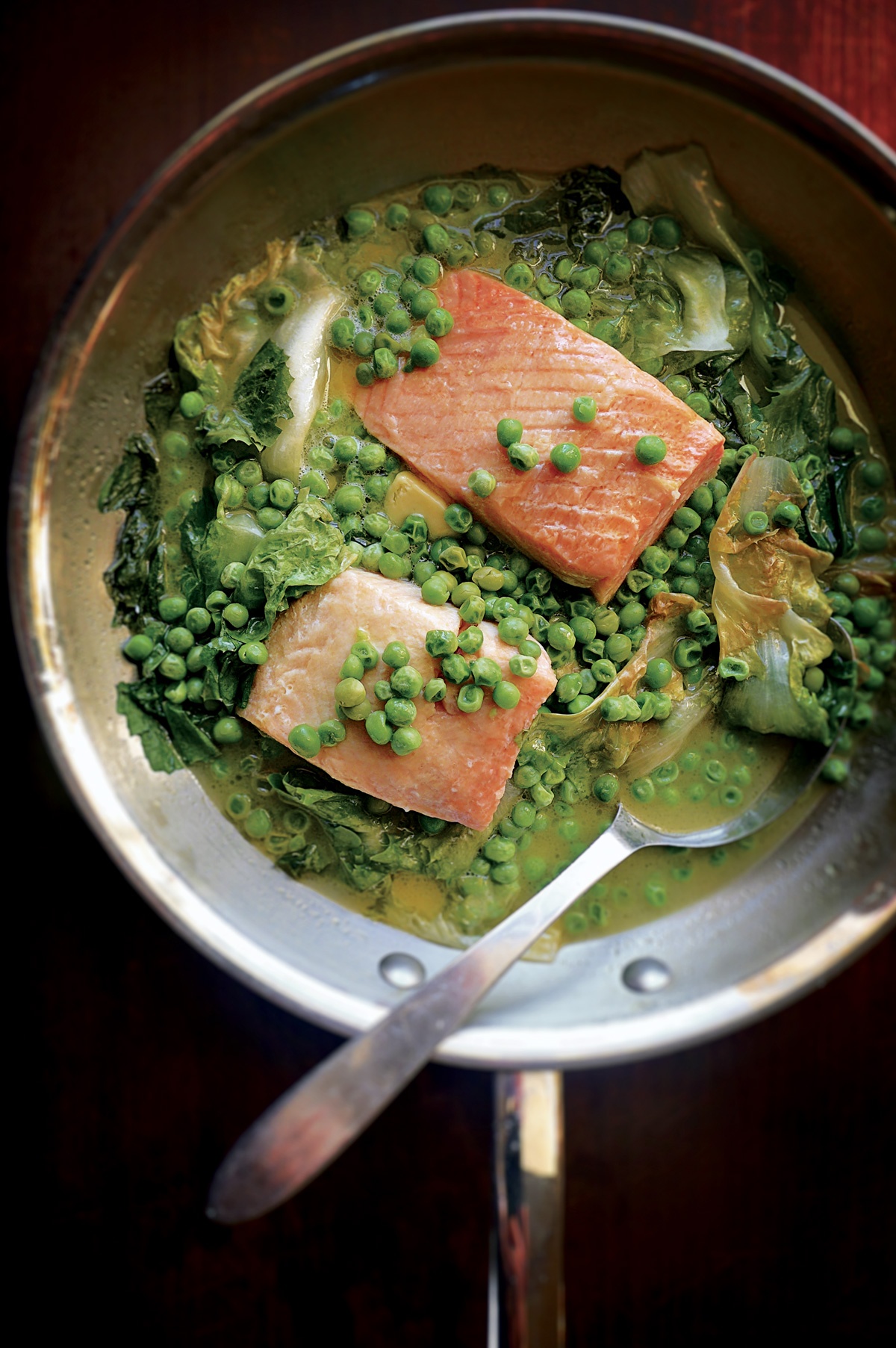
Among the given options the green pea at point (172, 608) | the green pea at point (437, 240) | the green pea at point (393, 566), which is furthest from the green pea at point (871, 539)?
the green pea at point (172, 608)

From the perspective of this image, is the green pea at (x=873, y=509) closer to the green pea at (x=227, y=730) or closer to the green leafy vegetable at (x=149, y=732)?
the green pea at (x=227, y=730)

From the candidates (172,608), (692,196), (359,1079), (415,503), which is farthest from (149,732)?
(692,196)

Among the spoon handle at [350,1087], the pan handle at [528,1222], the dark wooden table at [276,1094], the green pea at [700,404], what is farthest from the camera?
the dark wooden table at [276,1094]

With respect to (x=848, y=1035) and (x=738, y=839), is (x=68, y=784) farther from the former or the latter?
(x=848, y=1035)

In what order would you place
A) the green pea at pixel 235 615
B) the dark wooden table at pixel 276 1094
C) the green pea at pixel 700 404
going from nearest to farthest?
the green pea at pixel 235 615
the green pea at pixel 700 404
the dark wooden table at pixel 276 1094

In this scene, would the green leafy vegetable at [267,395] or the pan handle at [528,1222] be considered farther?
the green leafy vegetable at [267,395]

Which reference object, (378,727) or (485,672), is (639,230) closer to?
(485,672)
